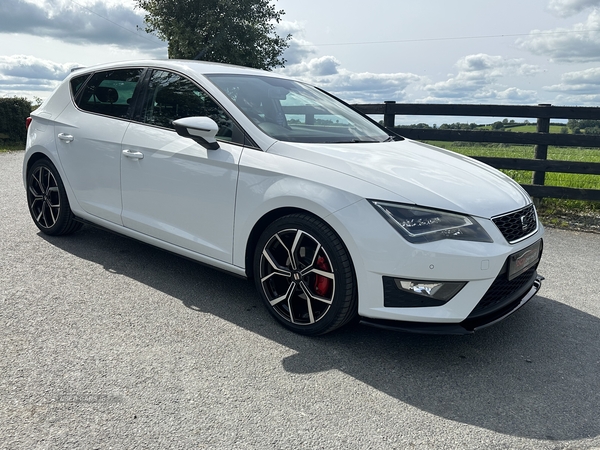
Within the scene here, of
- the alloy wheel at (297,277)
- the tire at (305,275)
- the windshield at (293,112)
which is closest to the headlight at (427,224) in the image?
the tire at (305,275)

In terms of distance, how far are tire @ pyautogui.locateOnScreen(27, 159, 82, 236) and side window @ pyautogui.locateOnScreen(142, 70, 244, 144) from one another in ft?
4.52

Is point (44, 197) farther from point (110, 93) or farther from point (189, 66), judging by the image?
point (189, 66)

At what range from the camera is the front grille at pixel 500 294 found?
311 centimetres

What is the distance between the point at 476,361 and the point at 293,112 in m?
2.14

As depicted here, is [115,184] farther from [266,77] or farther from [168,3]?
[168,3]

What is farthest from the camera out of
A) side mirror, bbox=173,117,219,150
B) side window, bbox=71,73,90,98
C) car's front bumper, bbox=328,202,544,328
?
side window, bbox=71,73,90,98

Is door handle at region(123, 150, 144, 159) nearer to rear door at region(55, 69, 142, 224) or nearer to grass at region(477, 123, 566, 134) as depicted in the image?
rear door at region(55, 69, 142, 224)

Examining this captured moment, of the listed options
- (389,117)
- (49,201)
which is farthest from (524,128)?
(49,201)

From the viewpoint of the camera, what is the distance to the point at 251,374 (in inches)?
117

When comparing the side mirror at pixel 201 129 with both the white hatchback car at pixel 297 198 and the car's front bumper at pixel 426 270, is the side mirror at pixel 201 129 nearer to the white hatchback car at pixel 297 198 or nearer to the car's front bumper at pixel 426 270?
the white hatchback car at pixel 297 198

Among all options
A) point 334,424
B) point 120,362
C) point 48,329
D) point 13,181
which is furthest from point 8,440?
point 13,181

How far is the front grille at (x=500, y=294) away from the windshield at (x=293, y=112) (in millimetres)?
1455

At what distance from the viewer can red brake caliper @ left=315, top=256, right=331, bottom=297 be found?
3263 millimetres

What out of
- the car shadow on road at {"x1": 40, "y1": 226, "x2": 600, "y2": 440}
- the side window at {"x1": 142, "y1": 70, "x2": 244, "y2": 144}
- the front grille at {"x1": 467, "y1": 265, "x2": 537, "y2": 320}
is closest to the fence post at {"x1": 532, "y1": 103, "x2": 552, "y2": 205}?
the car shadow on road at {"x1": 40, "y1": 226, "x2": 600, "y2": 440}
